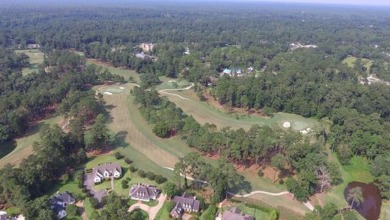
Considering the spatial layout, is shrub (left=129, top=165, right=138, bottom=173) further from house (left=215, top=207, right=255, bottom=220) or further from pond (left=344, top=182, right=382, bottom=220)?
pond (left=344, top=182, right=382, bottom=220)

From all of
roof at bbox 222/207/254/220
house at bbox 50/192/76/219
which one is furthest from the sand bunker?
house at bbox 50/192/76/219

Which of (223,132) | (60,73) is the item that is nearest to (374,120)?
(223,132)

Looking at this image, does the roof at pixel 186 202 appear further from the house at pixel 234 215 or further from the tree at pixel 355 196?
the tree at pixel 355 196

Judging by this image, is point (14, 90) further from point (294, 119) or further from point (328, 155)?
point (328, 155)

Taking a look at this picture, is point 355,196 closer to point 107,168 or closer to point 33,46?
point 107,168

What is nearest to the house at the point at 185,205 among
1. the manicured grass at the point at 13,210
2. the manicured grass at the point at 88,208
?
the manicured grass at the point at 88,208

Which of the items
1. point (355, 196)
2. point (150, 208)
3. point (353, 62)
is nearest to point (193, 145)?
point (150, 208)
